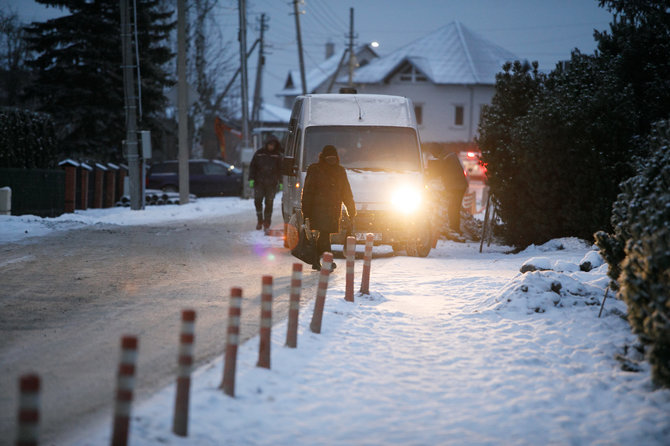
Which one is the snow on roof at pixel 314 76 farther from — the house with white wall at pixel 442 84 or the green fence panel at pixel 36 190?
the green fence panel at pixel 36 190

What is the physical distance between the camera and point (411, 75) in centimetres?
6769

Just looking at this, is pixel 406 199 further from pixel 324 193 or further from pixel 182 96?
pixel 182 96

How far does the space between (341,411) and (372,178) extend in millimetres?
8454

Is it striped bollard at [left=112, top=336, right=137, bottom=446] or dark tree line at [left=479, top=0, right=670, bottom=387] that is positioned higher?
dark tree line at [left=479, top=0, right=670, bottom=387]

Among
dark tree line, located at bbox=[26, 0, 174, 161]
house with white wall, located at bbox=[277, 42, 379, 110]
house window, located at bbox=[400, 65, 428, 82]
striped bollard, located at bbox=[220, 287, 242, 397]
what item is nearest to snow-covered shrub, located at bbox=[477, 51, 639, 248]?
striped bollard, located at bbox=[220, 287, 242, 397]

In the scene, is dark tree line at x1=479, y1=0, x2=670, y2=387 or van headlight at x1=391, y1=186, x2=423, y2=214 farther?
van headlight at x1=391, y1=186, x2=423, y2=214

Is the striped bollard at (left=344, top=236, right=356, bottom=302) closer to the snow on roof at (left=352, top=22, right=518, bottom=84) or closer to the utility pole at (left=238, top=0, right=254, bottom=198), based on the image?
the utility pole at (left=238, top=0, right=254, bottom=198)

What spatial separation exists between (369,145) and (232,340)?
9.36 m

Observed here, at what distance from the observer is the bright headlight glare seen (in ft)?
45.5

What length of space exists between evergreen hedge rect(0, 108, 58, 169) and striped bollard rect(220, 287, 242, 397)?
52.6 feet

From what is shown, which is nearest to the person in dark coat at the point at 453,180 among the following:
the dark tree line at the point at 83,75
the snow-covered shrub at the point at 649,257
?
the snow-covered shrub at the point at 649,257

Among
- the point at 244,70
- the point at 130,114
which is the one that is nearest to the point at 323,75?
the point at 244,70

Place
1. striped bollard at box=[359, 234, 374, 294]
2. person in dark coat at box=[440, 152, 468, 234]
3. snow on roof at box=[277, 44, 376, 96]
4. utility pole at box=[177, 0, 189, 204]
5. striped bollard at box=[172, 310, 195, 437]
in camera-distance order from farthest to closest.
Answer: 1. snow on roof at box=[277, 44, 376, 96]
2. utility pole at box=[177, 0, 189, 204]
3. person in dark coat at box=[440, 152, 468, 234]
4. striped bollard at box=[359, 234, 374, 294]
5. striped bollard at box=[172, 310, 195, 437]

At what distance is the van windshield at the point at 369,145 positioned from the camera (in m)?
14.3
